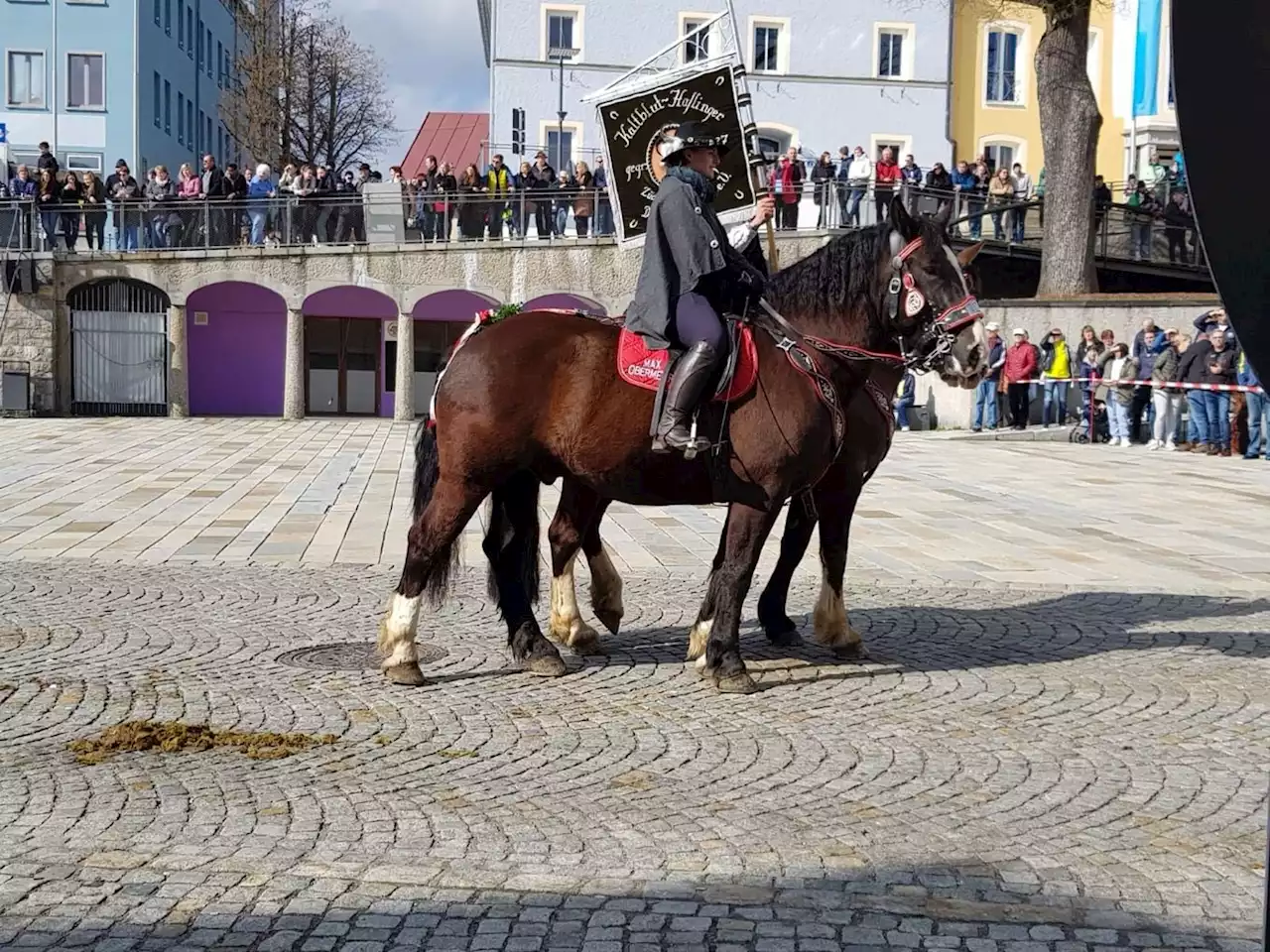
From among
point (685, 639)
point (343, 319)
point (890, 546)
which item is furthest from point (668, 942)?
point (343, 319)

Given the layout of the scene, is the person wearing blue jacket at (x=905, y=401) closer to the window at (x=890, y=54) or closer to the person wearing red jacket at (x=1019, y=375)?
the person wearing red jacket at (x=1019, y=375)

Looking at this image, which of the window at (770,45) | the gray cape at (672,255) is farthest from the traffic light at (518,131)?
the gray cape at (672,255)

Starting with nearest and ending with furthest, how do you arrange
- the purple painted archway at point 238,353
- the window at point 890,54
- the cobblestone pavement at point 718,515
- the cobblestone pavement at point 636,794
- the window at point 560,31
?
the cobblestone pavement at point 636,794, the cobblestone pavement at point 718,515, the purple painted archway at point 238,353, the window at point 560,31, the window at point 890,54

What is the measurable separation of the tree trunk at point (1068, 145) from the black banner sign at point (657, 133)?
22435mm

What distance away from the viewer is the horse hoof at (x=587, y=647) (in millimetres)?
8016

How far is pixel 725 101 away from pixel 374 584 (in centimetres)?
403

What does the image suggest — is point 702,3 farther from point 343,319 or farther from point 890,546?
point 890,546

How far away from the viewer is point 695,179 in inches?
277

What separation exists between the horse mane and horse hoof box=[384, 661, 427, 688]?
256 centimetres

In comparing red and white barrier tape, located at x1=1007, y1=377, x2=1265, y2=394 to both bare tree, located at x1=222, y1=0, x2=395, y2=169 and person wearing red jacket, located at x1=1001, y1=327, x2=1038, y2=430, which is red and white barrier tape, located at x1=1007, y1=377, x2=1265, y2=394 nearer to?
person wearing red jacket, located at x1=1001, y1=327, x2=1038, y2=430

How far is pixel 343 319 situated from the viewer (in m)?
38.4

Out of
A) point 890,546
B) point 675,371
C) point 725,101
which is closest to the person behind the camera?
point 675,371

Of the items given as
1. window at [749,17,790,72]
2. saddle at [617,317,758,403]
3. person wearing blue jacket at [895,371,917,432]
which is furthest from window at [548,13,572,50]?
saddle at [617,317,758,403]

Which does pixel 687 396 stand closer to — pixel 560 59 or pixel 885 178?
pixel 885 178
